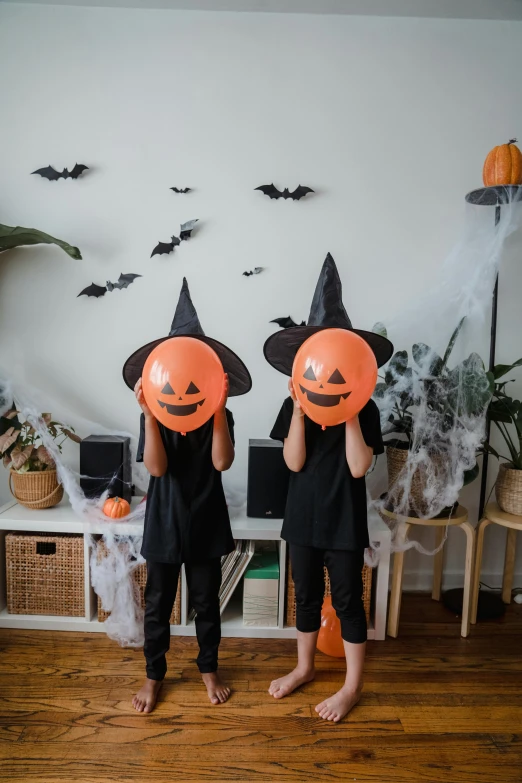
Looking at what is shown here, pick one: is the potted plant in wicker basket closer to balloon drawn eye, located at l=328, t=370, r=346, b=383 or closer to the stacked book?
the stacked book

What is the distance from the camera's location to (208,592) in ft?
5.43

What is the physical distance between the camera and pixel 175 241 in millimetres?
2354

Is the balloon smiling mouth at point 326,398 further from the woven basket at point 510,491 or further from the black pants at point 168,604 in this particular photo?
the woven basket at point 510,491

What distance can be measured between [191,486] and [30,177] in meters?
1.61

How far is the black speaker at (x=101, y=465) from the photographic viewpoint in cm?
215

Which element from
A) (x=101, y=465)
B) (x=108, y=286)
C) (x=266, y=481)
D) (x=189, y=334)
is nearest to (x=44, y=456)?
(x=101, y=465)

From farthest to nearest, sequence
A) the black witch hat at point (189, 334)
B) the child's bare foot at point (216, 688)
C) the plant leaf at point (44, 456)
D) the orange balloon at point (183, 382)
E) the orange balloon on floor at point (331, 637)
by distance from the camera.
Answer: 1. the plant leaf at point (44, 456)
2. the orange balloon on floor at point (331, 637)
3. the child's bare foot at point (216, 688)
4. the black witch hat at point (189, 334)
5. the orange balloon at point (183, 382)

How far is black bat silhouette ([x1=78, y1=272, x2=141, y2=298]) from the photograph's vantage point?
93.4 inches

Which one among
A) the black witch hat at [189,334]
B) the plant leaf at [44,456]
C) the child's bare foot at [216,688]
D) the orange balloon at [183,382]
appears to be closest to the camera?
the orange balloon at [183,382]

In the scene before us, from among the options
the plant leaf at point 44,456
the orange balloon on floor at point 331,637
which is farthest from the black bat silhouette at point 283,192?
the orange balloon on floor at point 331,637

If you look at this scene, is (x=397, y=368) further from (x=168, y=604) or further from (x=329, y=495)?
(x=168, y=604)

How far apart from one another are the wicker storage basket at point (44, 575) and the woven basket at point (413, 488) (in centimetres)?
121

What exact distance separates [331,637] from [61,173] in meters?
2.14

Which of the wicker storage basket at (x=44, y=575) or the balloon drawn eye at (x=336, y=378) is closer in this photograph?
the balloon drawn eye at (x=336, y=378)
